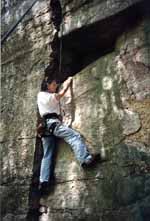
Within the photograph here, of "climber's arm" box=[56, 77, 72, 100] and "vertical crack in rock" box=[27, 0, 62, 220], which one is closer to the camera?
"vertical crack in rock" box=[27, 0, 62, 220]

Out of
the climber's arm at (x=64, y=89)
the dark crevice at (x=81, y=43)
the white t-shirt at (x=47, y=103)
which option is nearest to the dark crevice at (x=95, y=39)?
the dark crevice at (x=81, y=43)

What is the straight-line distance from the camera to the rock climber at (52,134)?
4.90 metres

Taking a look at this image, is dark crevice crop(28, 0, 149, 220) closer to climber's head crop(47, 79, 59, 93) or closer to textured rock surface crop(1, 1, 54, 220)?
textured rock surface crop(1, 1, 54, 220)

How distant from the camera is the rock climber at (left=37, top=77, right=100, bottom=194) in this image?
4.90m

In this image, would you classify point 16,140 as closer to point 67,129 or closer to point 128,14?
point 67,129

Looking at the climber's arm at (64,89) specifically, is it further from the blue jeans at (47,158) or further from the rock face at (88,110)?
the blue jeans at (47,158)

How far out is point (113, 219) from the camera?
446cm

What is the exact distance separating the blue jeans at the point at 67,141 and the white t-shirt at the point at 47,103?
157mm

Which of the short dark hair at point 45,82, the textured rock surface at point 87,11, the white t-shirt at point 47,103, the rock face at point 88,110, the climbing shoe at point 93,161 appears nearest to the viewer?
the rock face at point 88,110

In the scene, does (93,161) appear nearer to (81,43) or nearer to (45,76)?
(45,76)

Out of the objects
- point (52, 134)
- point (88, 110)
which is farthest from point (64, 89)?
point (52, 134)

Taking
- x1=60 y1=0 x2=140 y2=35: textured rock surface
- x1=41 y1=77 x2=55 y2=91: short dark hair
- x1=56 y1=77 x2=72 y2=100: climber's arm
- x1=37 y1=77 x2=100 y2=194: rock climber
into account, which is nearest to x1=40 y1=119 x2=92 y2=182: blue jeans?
x1=37 y1=77 x2=100 y2=194: rock climber

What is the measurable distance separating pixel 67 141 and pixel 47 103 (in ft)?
1.87

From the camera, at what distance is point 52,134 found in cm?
521
